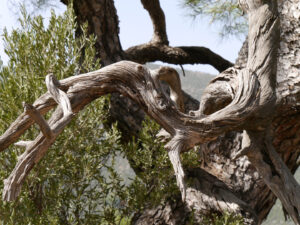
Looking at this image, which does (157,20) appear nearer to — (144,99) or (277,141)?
(277,141)

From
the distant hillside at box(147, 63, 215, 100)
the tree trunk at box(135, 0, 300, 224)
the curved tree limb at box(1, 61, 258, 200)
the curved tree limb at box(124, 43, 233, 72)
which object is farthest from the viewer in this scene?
the distant hillside at box(147, 63, 215, 100)

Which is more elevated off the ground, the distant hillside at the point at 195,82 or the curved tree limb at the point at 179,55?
the curved tree limb at the point at 179,55

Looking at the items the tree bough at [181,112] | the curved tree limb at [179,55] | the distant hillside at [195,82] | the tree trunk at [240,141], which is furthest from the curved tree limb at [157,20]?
the distant hillside at [195,82]

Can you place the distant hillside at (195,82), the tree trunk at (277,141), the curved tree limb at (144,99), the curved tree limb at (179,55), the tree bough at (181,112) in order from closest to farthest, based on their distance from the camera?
the tree bough at (181,112) < the curved tree limb at (144,99) < the tree trunk at (277,141) < the curved tree limb at (179,55) < the distant hillside at (195,82)

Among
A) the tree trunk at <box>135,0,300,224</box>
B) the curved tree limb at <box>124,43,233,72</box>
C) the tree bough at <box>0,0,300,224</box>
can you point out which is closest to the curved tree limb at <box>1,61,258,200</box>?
the tree bough at <box>0,0,300,224</box>

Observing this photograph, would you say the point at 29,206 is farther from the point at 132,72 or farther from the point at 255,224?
the point at 255,224

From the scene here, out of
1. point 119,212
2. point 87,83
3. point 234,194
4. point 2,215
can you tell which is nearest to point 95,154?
point 119,212

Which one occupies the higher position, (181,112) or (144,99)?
(144,99)

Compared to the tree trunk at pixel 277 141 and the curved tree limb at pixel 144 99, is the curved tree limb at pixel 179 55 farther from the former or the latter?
the curved tree limb at pixel 144 99

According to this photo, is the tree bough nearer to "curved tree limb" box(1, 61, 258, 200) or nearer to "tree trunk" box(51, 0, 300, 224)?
"curved tree limb" box(1, 61, 258, 200)

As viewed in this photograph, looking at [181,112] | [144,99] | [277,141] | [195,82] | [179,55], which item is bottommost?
[195,82]

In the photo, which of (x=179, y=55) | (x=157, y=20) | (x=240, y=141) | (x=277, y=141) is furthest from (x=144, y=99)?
(x=179, y=55)

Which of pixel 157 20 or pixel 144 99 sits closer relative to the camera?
pixel 144 99

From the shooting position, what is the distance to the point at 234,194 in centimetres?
454
